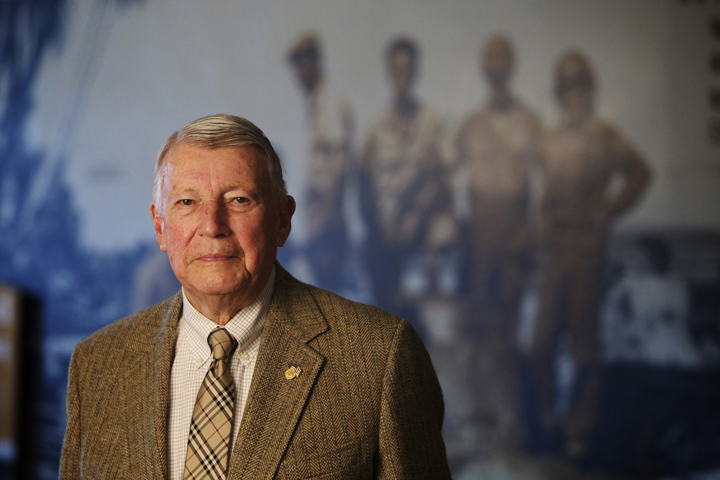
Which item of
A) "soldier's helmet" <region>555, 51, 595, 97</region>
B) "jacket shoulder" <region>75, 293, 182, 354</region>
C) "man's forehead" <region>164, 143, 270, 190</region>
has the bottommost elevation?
"jacket shoulder" <region>75, 293, 182, 354</region>

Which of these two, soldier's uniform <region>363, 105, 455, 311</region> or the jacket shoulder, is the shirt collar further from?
soldier's uniform <region>363, 105, 455, 311</region>

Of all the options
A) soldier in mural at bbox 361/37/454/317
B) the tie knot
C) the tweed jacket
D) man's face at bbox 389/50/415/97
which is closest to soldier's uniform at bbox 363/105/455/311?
soldier in mural at bbox 361/37/454/317

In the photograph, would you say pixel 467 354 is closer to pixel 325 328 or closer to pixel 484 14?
pixel 484 14

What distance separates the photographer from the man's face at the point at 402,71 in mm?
5160

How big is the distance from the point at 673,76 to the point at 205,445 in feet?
15.4

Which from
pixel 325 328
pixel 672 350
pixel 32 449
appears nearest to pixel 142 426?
pixel 325 328

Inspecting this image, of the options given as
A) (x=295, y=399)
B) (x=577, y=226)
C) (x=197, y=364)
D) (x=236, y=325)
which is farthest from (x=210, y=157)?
(x=577, y=226)

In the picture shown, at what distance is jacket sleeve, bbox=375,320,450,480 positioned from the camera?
1.55m

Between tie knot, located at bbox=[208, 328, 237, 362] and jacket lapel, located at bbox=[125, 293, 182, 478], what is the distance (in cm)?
16

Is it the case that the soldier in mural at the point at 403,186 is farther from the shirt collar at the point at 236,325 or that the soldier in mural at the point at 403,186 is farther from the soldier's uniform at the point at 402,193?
the shirt collar at the point at 236,325

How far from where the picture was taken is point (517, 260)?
16.0 ft

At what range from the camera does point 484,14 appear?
16.3 ft

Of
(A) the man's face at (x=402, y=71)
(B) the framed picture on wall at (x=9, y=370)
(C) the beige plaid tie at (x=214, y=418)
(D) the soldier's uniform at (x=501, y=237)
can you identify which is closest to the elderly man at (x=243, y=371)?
(C) the beige plaid tie at (x=214, y=418)

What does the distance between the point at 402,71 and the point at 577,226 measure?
2.03 meters
